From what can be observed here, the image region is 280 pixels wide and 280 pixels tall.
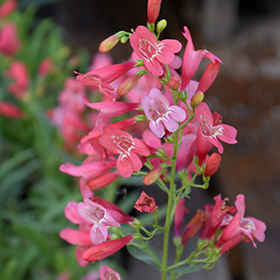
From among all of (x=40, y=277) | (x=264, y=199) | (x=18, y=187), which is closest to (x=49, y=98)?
(x=18, y=187)

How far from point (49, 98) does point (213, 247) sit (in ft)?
4.87

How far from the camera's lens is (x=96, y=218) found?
1.58ft

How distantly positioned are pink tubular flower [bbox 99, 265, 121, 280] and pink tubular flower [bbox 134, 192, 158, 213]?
0.10 m

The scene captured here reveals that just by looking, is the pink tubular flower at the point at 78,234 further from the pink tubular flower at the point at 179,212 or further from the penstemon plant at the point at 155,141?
the pink tubular flower at the point at 179,212

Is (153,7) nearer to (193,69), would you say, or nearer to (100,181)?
(193,69)

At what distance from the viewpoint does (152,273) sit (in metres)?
1.56

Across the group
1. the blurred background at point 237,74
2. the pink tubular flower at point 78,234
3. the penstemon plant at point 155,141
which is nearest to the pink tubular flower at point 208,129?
the penstemon plant at point 155,141

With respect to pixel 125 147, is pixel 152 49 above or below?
above

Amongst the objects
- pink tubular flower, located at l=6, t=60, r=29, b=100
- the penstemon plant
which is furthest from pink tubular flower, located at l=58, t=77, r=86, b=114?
the penstemon plant

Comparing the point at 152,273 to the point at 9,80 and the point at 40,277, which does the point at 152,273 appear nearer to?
the point at 40,277

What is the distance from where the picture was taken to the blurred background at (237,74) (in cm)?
187

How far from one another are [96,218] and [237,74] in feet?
10.5

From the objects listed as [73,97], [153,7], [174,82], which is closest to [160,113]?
[174,82]

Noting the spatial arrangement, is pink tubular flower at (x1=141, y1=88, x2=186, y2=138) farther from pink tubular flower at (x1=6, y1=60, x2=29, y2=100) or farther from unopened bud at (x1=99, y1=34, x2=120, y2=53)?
pink tubular flower at (x1=6, y1=60, x2=29, y2=100)
